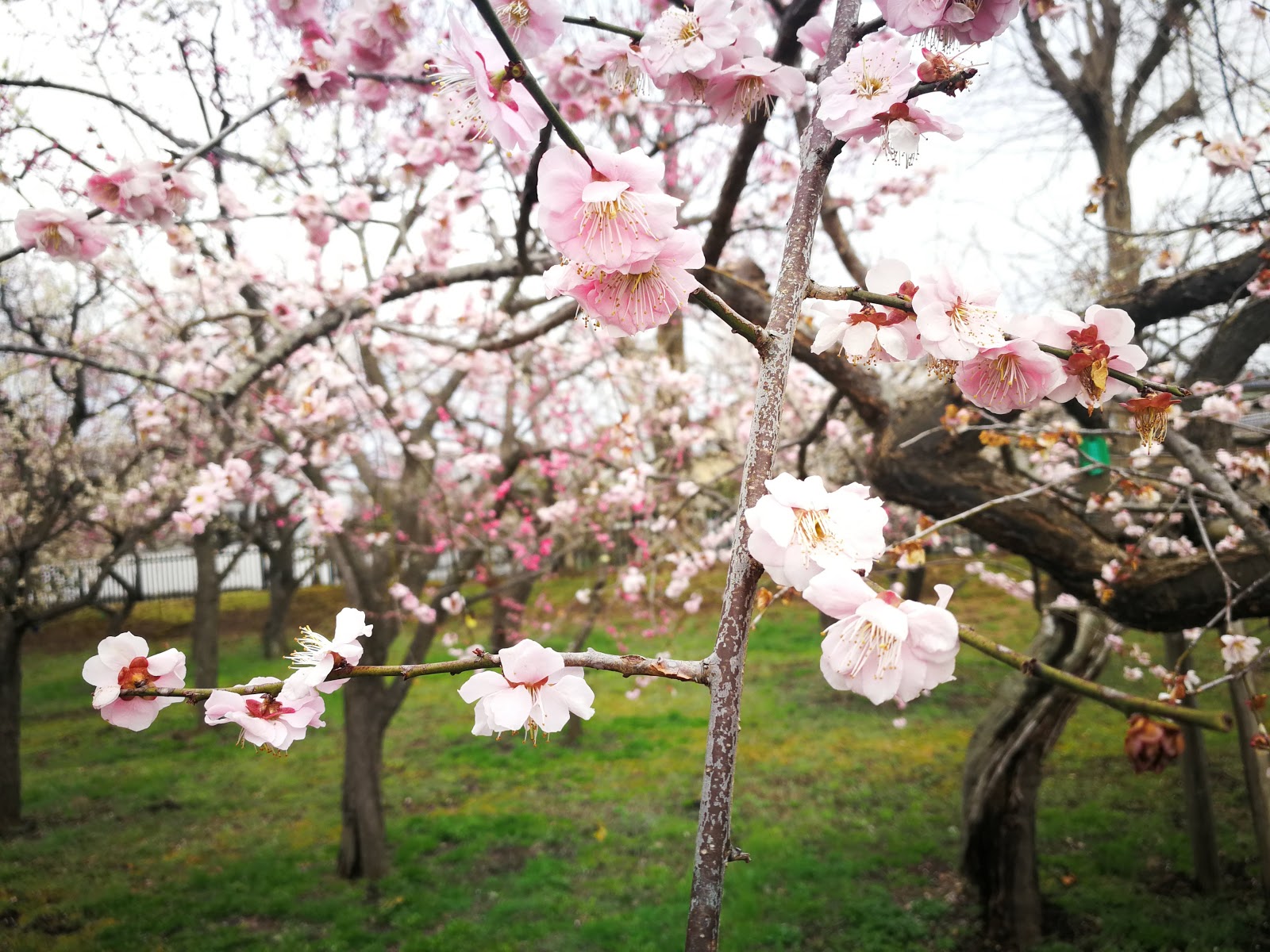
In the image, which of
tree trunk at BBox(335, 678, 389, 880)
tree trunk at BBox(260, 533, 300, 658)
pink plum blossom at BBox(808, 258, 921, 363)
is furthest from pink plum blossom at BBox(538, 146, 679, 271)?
tree trunk at BBox(260, 533, 300, 658)

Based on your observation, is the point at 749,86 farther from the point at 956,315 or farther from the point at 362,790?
the point at 362,790

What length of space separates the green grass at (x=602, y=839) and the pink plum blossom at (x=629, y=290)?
3.71 metres

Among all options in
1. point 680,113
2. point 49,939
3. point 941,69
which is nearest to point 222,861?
point 49,939

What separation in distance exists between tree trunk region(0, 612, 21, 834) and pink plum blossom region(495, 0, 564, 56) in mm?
6584

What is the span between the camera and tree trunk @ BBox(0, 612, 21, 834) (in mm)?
5555

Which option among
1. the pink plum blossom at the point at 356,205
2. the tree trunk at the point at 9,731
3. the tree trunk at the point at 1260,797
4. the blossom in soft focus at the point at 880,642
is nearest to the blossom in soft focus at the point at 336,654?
the blossom in soft focus at the point at 880,642

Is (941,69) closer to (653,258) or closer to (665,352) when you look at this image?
(653,258)

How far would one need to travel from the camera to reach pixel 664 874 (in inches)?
170

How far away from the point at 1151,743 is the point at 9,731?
7.30 m

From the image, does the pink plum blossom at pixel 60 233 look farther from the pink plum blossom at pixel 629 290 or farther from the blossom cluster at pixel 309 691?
the pink plum blossom at pixel 629 290

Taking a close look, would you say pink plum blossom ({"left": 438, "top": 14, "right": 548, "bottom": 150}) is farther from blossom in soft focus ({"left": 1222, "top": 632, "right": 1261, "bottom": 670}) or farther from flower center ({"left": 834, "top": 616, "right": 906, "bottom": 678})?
blossom in soft focus ({"left": 1222, "top": 632, "right": 1261, "bottom": 670})

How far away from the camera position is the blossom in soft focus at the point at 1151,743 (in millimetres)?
693

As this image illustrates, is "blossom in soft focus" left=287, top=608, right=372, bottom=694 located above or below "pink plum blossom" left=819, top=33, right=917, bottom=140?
below

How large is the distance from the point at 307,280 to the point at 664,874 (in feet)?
16.1
